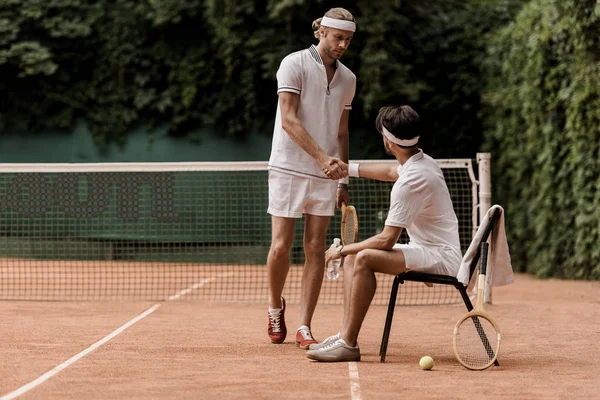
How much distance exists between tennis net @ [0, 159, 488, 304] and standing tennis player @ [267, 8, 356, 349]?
361 centimetres

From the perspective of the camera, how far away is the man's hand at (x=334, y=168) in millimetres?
5621

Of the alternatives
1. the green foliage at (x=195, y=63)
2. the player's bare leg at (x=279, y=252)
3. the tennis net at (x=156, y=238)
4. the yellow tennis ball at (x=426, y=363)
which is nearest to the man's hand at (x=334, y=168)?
the player's bare leg at (x=279, y=252)

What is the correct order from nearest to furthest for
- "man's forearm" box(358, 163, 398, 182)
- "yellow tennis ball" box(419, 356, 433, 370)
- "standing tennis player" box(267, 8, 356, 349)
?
"yellow tennis ball" box(419, 356, 433, 370) → "man's forearm" box(358, 163, 398, 182) → "standing tennis player" box(267, 8, 356, 349)

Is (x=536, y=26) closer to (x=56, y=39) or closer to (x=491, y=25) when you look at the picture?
(x=491, y=25)

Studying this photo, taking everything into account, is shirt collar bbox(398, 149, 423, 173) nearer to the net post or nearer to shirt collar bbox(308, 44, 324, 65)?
shirt collar bbox(308, 44, 324, 65)

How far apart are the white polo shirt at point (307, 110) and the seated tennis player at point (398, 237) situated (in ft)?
1.93

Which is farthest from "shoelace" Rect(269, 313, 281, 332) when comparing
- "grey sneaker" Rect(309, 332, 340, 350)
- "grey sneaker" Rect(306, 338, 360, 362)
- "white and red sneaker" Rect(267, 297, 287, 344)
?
"grey sneaker" Rect(306, 338, 360, 362)

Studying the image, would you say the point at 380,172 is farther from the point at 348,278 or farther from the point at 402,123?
the point at 348,278

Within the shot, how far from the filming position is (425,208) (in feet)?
17.5

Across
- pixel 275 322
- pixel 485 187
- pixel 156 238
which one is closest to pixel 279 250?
pixel 275 322

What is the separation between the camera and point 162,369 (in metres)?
5.12

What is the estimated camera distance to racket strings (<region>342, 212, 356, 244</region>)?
5794 millimetres

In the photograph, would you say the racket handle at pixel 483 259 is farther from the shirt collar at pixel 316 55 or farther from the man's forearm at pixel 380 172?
the shirt collar at pixel 316 55

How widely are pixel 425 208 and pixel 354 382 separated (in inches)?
43.6
